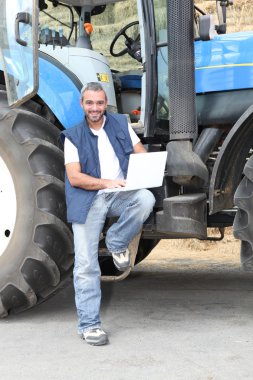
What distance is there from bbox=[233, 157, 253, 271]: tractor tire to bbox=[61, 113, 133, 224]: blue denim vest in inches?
27.9

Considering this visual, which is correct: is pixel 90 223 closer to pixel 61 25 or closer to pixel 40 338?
pixel 40 338

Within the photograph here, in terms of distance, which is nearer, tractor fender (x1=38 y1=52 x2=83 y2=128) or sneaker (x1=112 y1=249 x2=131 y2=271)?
sneaker (x1=112 y1=249 x2=131 y2=271)

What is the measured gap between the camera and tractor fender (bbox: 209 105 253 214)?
15.0ft

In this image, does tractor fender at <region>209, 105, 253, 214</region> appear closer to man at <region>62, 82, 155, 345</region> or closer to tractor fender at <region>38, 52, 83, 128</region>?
man at <region>62, 82, 155, 345</region>

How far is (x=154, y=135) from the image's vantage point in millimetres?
5008

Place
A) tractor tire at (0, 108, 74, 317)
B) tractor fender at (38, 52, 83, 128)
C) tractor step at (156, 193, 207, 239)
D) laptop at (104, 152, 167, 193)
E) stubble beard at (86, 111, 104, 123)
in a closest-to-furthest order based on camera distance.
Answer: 1. laptop at (104, 152, 167, 193)
2. stubble beard at (86, 111, 104, 123)
3. tractor step at (156, 193, 207, 239)
4. tractor tire at (0, 108, 74, 317)
5. tractor fender at (38, 52, 83, 128)

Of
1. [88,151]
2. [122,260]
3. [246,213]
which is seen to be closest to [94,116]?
[88,151]

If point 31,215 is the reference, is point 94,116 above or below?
above

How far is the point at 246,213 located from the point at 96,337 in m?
1.15

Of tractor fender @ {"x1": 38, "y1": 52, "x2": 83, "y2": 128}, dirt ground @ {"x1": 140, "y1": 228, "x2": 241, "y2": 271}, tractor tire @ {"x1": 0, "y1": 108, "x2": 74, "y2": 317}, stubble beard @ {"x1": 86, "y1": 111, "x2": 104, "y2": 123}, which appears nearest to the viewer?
stubble beard @ {"x1": 86, "y1": 111, "x2": 104, "y2": 123}

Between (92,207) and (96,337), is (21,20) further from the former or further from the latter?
(96,337)

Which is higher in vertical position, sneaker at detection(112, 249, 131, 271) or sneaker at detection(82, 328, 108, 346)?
sneaker at detection(112, 249, 131, 271)

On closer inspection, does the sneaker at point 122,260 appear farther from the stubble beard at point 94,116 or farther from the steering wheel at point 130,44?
the steering wheel at point 130,44

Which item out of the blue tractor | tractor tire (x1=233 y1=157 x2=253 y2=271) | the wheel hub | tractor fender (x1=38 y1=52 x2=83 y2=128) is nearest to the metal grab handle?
the blue tractor
